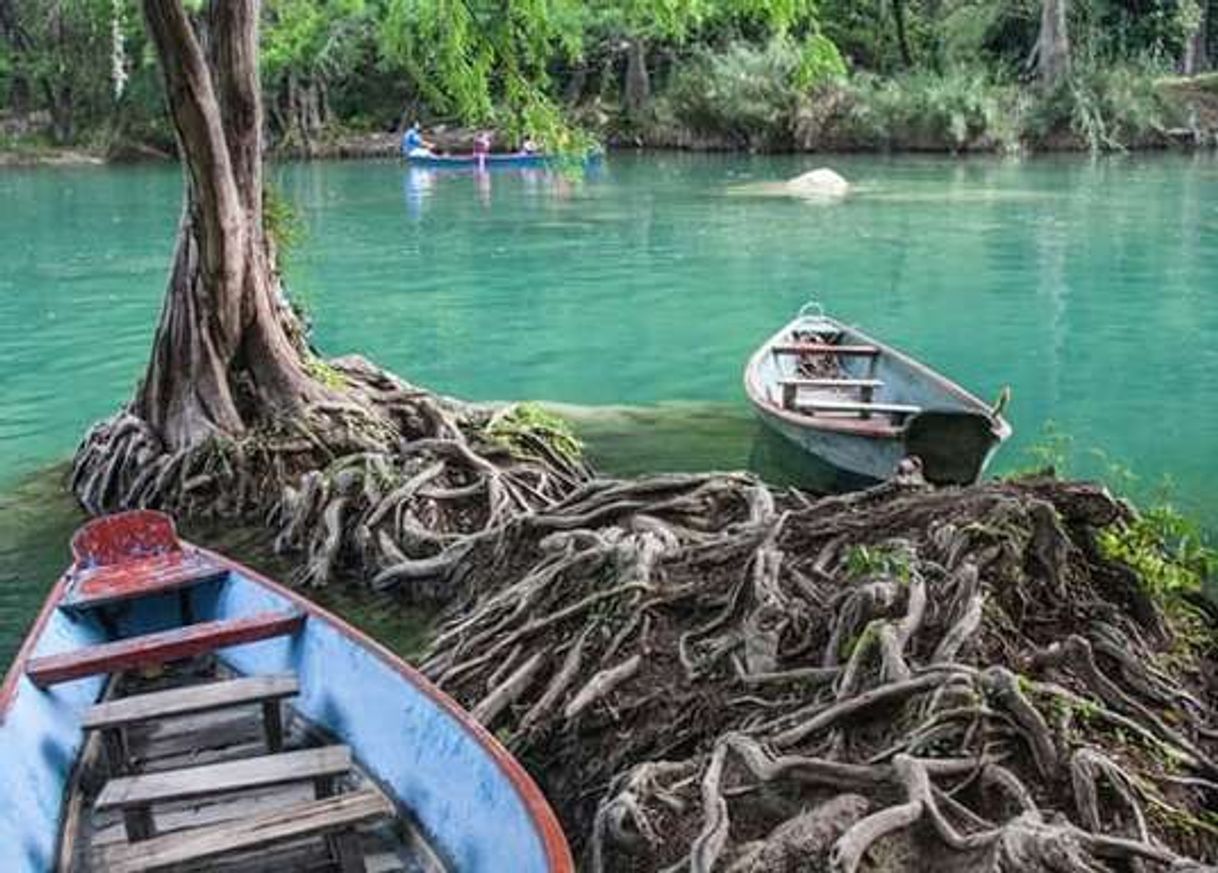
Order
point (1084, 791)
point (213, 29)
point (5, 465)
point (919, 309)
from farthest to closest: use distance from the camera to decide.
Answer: point (919, 309)
point (5, 465)
point (213, 29)
point (1084, 791)

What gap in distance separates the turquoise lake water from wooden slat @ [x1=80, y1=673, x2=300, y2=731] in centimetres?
390

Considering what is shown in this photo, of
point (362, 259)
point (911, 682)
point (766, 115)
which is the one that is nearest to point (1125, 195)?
point (766, 115)

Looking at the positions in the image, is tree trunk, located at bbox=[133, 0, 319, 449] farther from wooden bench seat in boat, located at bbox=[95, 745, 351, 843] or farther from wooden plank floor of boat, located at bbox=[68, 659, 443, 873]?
wooden bench seat in boat, located at bbox=[95, 745, 351, 843]

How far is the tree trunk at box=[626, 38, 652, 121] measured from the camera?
2009 inches

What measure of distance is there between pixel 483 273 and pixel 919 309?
8.42m

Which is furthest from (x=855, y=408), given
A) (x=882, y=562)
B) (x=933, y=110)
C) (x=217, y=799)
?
(x=933, y=110)

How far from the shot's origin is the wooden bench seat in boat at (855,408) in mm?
11609

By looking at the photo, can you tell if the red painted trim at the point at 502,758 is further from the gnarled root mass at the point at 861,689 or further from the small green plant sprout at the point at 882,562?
Result: the small green plant sprout at the point at 882,562

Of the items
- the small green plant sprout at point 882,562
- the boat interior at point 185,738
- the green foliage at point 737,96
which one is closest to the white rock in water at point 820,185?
the green foliage at point 737,96

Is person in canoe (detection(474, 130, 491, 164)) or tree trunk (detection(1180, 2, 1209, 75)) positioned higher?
tree trunk (detection(1180, 2, 1209, 75))

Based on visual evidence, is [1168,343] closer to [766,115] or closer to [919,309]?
[919,309]

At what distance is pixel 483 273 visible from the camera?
26469 millimetres

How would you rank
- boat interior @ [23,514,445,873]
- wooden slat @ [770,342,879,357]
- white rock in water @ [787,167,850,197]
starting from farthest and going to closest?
white rock in water @ [787,167,850,197] → wooden slat @ [770,342,879,357] → boat interior @ [23,514,445,873]

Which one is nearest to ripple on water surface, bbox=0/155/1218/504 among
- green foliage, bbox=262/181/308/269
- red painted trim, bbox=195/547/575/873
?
green foliage, bbox=262/181/308/269
